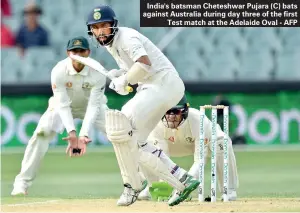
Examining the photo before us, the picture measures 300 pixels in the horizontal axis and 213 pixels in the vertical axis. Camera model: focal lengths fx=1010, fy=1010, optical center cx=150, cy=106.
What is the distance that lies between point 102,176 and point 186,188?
4.99 m

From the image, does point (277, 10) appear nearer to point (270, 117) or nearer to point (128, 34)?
point (128, 34)

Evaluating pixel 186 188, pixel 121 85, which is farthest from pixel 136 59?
pixel 186 188

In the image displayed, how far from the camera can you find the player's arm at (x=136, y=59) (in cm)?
773

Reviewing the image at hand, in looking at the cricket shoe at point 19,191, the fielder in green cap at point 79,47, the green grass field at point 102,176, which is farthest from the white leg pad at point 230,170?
the cricket shoe at point 19,191

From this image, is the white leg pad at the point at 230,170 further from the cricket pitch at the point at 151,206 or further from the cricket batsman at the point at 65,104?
the cricket batsman at the point at 65,104

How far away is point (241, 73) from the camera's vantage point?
1870 centimetres

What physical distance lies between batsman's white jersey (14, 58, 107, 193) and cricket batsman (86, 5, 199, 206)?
199 centimetres

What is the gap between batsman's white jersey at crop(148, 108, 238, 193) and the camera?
30.3 feet

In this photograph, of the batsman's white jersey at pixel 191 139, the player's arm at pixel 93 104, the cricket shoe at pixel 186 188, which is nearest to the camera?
the cricket shoe at pixel 186 188

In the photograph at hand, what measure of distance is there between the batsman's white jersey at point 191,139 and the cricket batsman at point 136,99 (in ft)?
3.19

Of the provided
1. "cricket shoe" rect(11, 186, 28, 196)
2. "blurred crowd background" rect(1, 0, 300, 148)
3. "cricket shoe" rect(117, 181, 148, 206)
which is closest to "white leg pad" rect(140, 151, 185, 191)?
"cricket shoe" rect(117, 181, 148, 206)

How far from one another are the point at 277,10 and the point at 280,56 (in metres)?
Result: 7.25

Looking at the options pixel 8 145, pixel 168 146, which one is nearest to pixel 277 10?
pixel 168 146

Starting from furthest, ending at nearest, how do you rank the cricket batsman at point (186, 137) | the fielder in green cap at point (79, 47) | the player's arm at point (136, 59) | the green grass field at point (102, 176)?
the green grass field at point (102, 176)
the fielder in green cap at point (79, 47)
the cricket batsman at point (186, 137)
the player's arm at point (136, 59)
